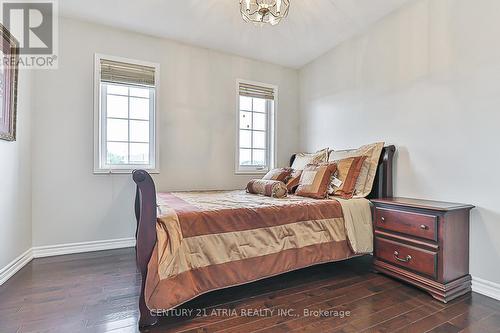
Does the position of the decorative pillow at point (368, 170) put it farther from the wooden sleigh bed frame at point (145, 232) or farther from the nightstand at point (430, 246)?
the wooden sleigh bed frame at point (145, 232)

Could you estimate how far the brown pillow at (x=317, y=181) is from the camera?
8.89ft

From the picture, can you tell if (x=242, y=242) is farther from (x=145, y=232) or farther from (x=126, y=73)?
(x=126, y=73)

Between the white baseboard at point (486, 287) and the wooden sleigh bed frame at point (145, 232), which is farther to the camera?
the white baseboard at point (486, 287)

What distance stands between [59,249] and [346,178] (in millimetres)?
3172

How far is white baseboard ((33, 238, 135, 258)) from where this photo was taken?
2.82m

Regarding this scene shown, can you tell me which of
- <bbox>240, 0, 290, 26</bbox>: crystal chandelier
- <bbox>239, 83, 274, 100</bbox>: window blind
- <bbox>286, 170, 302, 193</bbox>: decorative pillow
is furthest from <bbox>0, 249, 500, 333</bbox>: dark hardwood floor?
<bbox>239, 83, 274, 100</bbox>: window blind

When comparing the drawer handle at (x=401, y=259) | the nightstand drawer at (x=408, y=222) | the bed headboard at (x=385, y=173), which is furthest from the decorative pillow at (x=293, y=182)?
the drawer handle at (x=401, y=259)

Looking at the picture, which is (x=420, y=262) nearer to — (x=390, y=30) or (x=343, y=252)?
(x=343, y=252)

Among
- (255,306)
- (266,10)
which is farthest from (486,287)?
(266,10)

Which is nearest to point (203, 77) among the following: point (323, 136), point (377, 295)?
point (323, 136)

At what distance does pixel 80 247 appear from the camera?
2.97 metres

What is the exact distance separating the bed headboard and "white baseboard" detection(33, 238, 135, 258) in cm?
288

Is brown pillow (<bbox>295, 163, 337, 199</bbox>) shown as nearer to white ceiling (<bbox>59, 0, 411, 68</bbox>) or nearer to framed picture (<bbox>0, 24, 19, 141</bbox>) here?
white ceiling (<bbox>59, 0, 411, 68</bbox>)

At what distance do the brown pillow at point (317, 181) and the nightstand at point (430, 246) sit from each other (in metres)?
0.59
